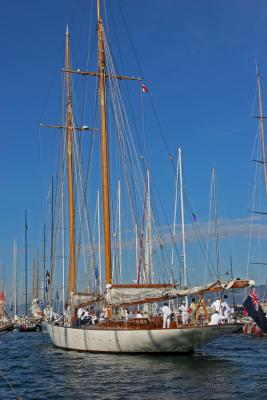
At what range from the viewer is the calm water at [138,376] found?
2392cm

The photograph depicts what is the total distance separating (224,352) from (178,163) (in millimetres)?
28622

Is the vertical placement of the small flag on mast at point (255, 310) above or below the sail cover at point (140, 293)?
below

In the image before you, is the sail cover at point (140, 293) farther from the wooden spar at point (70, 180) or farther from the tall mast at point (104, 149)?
the wooden spar at point (70, 180)

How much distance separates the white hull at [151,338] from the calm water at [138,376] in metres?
0.61

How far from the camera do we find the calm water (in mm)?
23922

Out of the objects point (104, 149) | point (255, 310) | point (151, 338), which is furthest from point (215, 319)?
point (255, 310)

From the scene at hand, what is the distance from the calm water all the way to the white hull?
61 cm

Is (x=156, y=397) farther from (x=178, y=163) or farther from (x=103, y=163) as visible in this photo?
(x=178, y=163)

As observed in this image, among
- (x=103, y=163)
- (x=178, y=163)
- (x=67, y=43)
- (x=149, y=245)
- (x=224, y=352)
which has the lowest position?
(x=224, y=352)

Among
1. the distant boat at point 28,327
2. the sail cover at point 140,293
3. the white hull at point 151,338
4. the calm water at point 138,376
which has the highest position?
the sail cover at point 140,293

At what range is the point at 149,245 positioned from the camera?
60.0 metres

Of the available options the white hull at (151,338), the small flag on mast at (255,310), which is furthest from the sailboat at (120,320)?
the small flag on mast at (255,310)

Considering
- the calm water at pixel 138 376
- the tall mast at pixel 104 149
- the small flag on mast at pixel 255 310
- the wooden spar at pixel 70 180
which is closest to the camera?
the calm water at pixel 138 376

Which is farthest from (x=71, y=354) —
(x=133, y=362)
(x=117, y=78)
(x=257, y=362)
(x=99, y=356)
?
(x=117, y=78)
